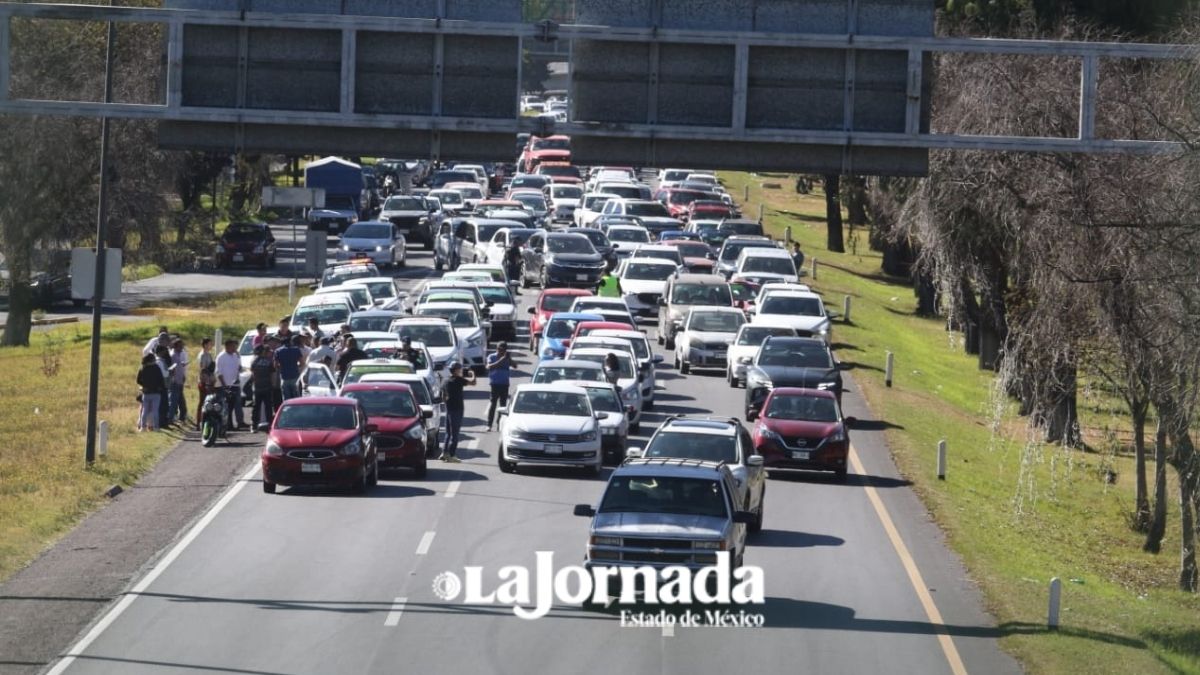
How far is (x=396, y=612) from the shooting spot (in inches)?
811

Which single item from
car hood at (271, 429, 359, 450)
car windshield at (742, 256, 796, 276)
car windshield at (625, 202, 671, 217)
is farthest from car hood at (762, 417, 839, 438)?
car windshield at (625, 202, 671, 217)

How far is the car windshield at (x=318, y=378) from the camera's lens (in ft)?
110

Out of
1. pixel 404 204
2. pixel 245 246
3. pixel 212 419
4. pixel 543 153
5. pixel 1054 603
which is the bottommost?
pixel 1054 603

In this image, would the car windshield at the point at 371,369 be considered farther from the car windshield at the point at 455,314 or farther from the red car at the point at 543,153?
the red car at the point at 543,153

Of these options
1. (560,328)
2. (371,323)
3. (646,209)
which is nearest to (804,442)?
(560,328)

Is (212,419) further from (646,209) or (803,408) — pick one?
(646,209)

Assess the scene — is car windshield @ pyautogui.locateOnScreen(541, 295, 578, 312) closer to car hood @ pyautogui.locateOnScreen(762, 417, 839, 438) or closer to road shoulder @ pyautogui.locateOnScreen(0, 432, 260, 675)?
road shoulder @ pyautogui.locateOnScreen(0, 432, 260, 675)

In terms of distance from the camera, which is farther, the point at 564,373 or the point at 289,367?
the point at 564,373

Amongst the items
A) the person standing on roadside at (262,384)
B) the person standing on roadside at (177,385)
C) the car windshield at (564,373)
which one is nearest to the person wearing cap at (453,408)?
the person standing on roadside at (262,384)

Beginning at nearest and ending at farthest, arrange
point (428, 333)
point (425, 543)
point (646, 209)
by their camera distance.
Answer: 1. point (425, 543)
2. point (428, 333)
3. point (646, 209)

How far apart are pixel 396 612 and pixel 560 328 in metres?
23.0

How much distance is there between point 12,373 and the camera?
147 ft

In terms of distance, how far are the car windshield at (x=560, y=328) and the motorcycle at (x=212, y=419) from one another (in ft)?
38.3

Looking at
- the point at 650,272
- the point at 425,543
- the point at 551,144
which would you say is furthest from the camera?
the point at 551,144
